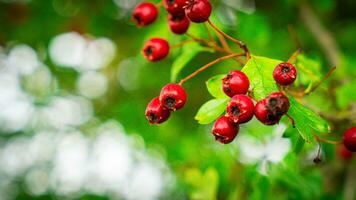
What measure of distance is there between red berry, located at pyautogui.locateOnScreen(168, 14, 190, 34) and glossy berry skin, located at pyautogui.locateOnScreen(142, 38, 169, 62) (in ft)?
0.35

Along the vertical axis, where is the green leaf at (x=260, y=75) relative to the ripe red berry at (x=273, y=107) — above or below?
above

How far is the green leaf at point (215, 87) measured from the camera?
2.01 metres

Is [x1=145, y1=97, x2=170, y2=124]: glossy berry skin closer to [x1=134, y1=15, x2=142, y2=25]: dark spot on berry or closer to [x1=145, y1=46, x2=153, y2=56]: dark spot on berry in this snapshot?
[x1=145, y1=46, x2=153, y2=56]: dark spot on berry

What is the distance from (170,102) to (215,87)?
23 centimetres

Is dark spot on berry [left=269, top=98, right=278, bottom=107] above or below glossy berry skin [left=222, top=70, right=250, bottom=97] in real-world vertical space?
below

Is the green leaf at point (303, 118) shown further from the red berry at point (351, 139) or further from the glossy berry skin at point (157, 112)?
the glossy berry skin at point (157, 112)

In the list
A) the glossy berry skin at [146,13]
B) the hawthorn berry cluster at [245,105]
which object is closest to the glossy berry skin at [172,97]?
the hawthorn berry cluster at [245,105]

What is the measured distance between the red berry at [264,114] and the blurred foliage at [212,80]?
0.92 ft

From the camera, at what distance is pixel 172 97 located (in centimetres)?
195

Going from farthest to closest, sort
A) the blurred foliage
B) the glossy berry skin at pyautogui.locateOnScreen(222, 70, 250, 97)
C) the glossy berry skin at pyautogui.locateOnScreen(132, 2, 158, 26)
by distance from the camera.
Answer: the blurred foliage
the glossy berry skin at pyautogui.locateOnScreen(132, 2, 158, 26)
the glossy berry skin at pyautogui.locateOnScreen(222, 70, 250, 97)

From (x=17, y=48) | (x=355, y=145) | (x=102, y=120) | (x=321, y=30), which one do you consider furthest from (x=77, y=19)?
(x=355, y=145)

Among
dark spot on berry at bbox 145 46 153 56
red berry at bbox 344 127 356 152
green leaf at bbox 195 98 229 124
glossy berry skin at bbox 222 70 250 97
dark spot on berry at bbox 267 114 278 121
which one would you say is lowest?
red berry at bbox 344 127 356 152

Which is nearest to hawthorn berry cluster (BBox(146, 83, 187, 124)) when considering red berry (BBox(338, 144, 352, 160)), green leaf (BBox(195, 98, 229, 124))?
green leaf (BBox(195, 98, 229, 124))

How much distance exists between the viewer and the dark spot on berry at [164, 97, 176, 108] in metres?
1.95
